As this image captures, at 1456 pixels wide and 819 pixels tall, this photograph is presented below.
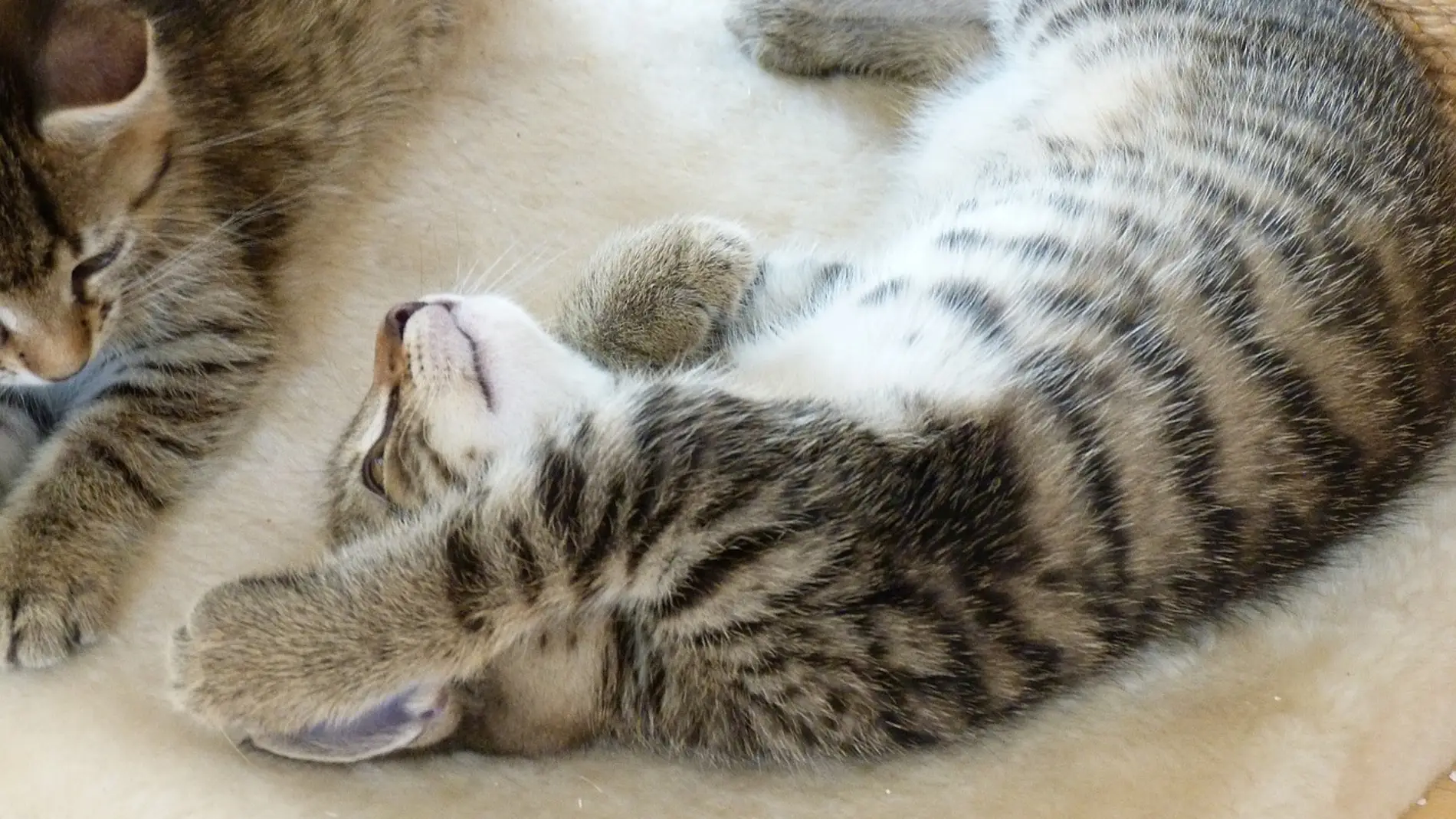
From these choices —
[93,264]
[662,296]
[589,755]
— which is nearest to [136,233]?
[93,264]

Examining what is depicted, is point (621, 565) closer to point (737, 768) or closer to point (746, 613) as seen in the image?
point (746, 613)

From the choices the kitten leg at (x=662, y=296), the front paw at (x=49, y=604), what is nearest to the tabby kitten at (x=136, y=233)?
the front paw at (x=49, y=604)

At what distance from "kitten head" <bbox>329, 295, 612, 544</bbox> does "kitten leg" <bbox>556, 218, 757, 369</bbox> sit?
17cm

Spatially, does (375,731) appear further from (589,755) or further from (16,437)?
(16,437)

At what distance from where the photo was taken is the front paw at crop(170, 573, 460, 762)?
3.17 ft

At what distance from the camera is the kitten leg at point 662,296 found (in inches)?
51.9

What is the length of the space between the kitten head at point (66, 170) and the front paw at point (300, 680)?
0.36 m

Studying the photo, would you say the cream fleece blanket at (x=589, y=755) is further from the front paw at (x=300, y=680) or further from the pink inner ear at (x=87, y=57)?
the pink inner ear at (x=87, y=57)

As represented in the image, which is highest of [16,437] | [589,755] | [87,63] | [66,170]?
[87,63]

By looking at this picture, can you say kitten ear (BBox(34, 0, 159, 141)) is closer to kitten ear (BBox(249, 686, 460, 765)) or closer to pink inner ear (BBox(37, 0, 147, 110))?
pink inner ear (BBox(37, 0, 147, 110))

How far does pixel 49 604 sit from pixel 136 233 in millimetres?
404

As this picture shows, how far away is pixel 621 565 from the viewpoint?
970 millimetres

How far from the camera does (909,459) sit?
1.02 meters

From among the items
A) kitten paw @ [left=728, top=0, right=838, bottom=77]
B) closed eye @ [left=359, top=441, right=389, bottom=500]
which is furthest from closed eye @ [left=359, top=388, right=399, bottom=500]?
kitten paw @ [left=728, top=0, right=838, bottom=77]
